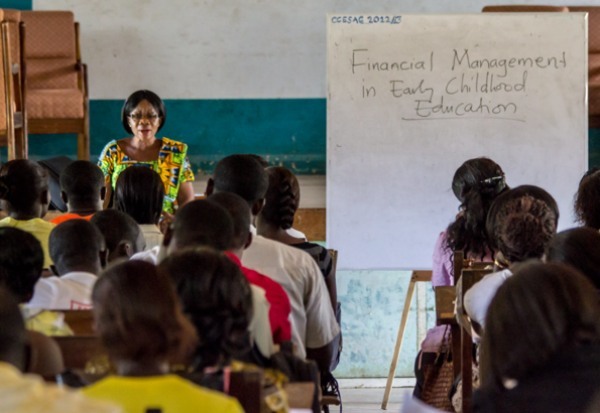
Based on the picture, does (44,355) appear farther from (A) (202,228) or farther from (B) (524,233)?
(B) (524,233)

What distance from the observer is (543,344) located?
240 cm

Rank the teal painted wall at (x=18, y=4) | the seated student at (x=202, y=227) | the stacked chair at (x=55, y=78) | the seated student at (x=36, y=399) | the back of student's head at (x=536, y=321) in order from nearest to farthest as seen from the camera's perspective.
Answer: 1. the seated student at (x=36, y=399)
2. the back of student's head at (x=536, y=321)
3. the seated student at (x=202, y=227)
4. the stacked chair at (x=55, y=78)
5. the teal painted wall at (x=18, y=4)

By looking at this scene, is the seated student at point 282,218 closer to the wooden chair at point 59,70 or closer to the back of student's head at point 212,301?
the back of student's head at point 212,301

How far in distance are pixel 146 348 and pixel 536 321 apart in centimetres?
74

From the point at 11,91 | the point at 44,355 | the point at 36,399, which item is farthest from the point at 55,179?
the point at 36,399

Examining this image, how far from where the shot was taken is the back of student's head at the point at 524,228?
12.8ft

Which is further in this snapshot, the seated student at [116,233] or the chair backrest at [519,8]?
the chair backrest at [519,8]

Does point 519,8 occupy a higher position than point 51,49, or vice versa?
point 519,8

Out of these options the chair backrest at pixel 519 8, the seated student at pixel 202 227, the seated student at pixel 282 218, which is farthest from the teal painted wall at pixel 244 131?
the seated student at pixel 202 227

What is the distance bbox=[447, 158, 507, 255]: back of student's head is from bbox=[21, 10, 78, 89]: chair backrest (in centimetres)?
334

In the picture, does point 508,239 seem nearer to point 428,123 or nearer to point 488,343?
point 488,343

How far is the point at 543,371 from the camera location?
244cm

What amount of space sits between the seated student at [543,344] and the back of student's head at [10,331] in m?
0.88

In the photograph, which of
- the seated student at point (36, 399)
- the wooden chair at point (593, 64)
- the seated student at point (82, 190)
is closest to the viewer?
the seated student at point (36, 399)
